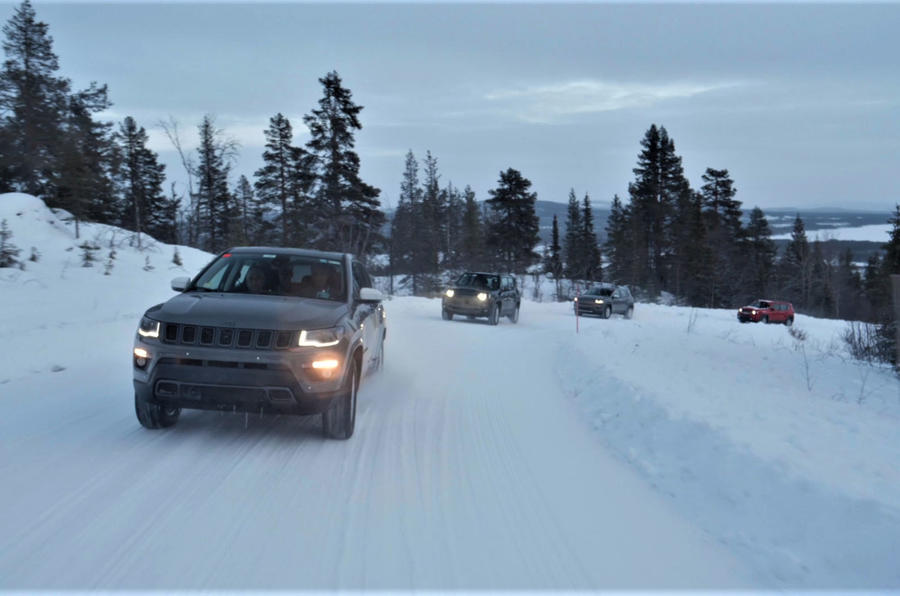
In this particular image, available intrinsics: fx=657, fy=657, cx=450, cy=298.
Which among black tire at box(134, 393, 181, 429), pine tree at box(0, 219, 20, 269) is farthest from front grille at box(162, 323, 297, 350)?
pine tree at box(0, 219, 20, 269)

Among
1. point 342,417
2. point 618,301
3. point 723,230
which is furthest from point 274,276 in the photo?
point 723,230

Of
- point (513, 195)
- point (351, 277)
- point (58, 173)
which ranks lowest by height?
point (351, 277)

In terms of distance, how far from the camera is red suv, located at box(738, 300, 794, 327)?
124 ft

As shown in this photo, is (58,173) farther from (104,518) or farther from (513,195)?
(513,195)

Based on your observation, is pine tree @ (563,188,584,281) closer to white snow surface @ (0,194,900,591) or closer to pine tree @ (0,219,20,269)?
pine tree @ (0,219,20,269)

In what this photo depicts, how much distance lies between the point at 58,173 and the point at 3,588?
22.9m

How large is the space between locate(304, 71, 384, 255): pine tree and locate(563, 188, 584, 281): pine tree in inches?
1529

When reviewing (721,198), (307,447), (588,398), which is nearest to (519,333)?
(588,398)

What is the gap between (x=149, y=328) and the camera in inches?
227

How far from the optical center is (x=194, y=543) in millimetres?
3855

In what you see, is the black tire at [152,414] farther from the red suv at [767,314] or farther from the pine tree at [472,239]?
the pine tree at [472,239]

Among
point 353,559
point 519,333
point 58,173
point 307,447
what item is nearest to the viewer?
point 353,559

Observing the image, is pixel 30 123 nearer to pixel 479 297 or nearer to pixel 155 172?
pixel 479 297

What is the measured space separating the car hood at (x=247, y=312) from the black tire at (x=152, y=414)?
0.85 metres
